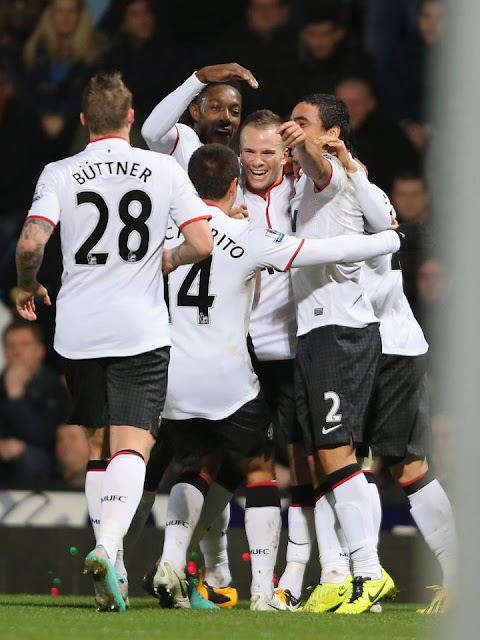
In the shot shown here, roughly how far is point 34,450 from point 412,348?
9.64 ft

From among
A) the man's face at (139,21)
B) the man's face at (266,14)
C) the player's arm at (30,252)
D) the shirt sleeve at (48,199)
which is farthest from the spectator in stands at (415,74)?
the player's arm at (30,252)

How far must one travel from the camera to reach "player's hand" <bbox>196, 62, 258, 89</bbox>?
4332 mm

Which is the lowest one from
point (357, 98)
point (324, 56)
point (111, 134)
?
point (111, 134)

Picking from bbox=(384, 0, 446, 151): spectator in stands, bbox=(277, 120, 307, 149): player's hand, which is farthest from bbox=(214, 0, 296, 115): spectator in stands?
bbox=(277, 120, 307, 149): player's hand

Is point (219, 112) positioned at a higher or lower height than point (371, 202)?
higher

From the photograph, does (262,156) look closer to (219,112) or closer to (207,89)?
(219,112)

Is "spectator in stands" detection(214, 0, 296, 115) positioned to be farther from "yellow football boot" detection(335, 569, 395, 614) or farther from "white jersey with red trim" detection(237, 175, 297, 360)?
"yellow football boot" detection(335, 569, 395, 614)

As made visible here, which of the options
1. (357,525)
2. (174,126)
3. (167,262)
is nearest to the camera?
(167,262)

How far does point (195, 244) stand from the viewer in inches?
140

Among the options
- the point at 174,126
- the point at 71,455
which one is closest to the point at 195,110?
the point at 174,126

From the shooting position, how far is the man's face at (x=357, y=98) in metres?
6.83

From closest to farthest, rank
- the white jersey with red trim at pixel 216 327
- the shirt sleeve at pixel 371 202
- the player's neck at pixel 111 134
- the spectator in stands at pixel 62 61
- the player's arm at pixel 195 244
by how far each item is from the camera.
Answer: the player's arm at pixel 195 244
the player's neck at pixel 111 134
the white jersey with red trim at pixel 216 327
the shirt sleeve at pixel 371 202
the spectator in stands at pixel 62 61

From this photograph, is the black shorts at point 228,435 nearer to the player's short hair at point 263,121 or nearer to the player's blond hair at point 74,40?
the player's short hair at point 263,121

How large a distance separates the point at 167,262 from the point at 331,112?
3.50ft
